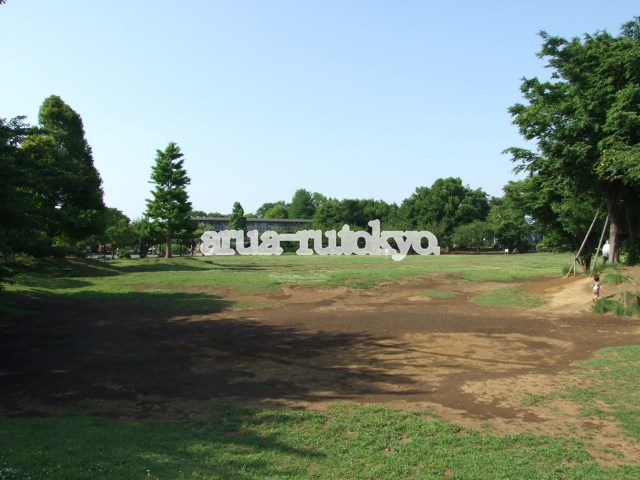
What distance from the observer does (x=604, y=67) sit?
20609mm

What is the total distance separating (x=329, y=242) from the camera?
75000 mm

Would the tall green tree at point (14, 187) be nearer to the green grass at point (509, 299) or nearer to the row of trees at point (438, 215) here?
the green grass at point (509, 299)

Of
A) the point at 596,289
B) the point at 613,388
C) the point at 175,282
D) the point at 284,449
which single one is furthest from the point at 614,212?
the point at 175,282

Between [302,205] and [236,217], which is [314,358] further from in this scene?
[302,205]

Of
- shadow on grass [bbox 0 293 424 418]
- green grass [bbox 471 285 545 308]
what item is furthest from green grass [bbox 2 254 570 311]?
green grass [bbox 471 285 545 308]

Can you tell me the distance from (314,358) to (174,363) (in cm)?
357

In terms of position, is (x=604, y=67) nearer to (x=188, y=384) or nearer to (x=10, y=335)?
(x=188, y=384)

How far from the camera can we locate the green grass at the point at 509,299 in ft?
68.7

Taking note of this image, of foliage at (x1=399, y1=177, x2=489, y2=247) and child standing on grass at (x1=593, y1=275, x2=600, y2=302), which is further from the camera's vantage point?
foliage at (x1=399, y1=177, x2=489, y2=247)

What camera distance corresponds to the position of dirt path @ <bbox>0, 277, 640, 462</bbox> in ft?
28.2

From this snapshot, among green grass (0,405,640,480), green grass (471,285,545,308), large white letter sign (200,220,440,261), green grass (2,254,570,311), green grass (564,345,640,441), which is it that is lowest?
green grass (564,345,640,441)

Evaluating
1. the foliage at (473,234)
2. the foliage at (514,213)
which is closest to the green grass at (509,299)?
the foliage at (514,213)

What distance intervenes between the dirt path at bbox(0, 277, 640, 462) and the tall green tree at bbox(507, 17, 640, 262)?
5.57m

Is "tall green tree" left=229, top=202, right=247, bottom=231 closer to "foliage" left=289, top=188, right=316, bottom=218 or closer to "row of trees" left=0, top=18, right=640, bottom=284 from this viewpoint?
"row of trees" left=0, top=18, right=640, bottom=284
